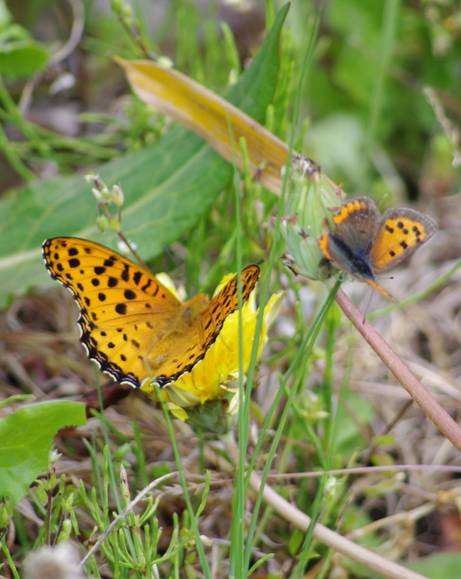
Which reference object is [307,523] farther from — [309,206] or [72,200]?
[72,200]

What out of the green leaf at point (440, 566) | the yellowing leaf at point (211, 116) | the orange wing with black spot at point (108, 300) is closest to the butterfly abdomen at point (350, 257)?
the orange wing with black spot at point (108, 300)

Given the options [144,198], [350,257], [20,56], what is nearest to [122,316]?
[350,257]

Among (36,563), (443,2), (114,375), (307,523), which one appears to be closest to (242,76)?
(114,375)

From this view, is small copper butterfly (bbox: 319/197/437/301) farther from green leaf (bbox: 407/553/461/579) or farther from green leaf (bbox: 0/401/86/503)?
green leaf (bbox: 407/553/461/579)

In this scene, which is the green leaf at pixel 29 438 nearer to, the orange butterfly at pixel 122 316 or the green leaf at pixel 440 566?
the orange butterfly at pixel 122 316

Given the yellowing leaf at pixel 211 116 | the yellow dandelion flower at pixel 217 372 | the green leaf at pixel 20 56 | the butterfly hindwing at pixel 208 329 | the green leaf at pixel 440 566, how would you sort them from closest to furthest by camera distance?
the butterfly hindwing at pixel 208 329 < the yellow dandelion flower at pixel 217 372 < the green leaf at pixel 440 566 < the yellowing leaf at pixel 211 116 < the green leaf at pixel 20 56

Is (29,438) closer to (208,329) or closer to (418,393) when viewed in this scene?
(208,329)
